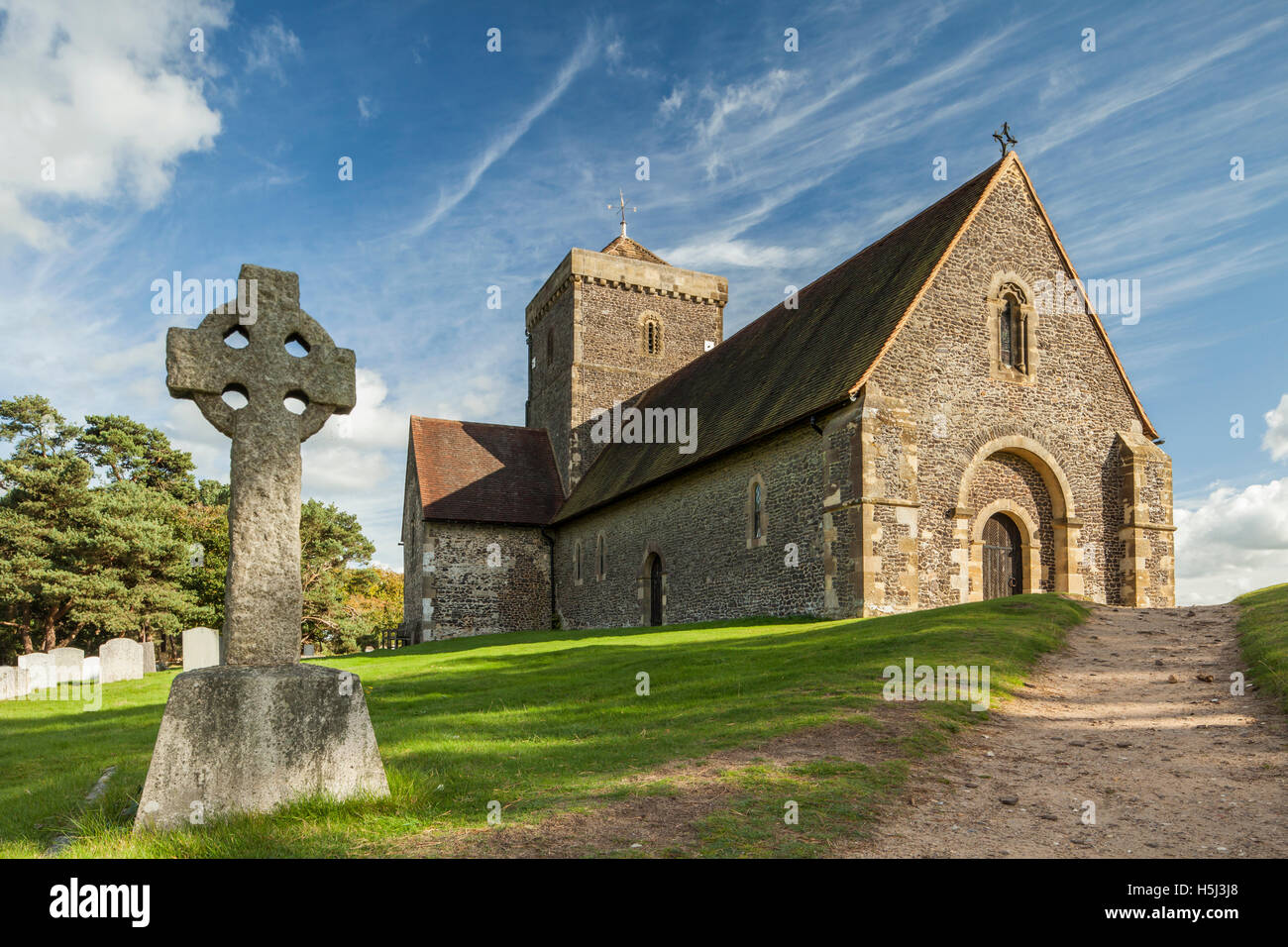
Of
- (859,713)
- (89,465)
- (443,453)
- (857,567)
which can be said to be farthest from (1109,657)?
(89,465)

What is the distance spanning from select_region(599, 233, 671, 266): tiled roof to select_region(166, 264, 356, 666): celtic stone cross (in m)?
32.9

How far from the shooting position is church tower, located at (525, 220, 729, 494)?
118 ft

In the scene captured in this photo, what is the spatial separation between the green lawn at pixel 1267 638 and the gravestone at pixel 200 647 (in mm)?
18842

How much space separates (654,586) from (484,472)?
12.5 m

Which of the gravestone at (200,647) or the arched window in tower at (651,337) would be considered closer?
the gravestone at (200,647)

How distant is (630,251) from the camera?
129ft

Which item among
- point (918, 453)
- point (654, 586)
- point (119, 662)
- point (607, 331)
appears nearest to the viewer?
point (918, 453)

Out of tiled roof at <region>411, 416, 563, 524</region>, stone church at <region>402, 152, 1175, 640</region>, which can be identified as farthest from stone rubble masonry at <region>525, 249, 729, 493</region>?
stone church at <region>402, 152, 1175, 640</region>

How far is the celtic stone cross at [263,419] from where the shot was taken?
591 centimetres

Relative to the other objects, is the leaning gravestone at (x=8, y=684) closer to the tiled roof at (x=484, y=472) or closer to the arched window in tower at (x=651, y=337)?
the tiled roof at (x=484, y=472)

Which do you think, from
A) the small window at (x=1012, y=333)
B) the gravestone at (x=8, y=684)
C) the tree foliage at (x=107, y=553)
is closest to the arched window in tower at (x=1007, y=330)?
the small window at (x=1012, y=333)

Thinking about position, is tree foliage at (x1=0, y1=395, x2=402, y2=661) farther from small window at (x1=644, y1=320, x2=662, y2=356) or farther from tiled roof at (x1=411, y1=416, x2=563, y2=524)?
small window at (x1=644, y1=320, x2=662, y2=356)

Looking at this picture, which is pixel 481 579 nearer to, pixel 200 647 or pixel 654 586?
pixel 654 586

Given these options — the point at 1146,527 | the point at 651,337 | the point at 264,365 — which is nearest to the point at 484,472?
the point at 651,337
